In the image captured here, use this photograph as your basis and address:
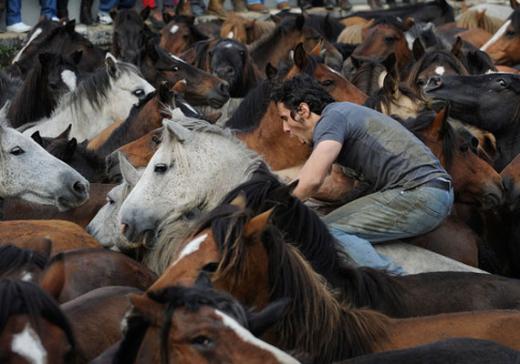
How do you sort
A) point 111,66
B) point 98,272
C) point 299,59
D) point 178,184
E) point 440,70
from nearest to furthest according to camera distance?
point 98,272 → point 178,184 → point 299,59 → point 111,66 → point 440,70

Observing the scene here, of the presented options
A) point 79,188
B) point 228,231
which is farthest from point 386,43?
point 228,231

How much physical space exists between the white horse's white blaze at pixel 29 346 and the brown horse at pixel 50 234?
2.35m

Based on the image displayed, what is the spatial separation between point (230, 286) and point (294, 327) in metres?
0.31

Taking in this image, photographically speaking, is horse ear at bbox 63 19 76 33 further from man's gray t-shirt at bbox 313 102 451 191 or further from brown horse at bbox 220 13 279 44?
man's gray t-shirt at bbox 313 102 451 191

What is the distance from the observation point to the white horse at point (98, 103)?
966 centimetres

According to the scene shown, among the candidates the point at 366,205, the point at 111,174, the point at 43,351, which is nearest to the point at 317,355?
the point at 43,351

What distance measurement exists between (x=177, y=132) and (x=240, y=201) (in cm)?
130

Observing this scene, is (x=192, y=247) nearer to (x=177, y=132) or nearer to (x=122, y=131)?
(x=177, y=132)

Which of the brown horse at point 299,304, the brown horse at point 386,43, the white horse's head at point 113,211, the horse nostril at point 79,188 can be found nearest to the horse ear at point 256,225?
the brown horse at point 299,304

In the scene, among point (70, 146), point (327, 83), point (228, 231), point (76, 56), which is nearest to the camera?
point (228, 231)

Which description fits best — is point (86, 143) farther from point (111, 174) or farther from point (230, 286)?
point (230, 286)

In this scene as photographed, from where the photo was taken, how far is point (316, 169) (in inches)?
233

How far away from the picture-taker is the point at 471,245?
6918 millimetres

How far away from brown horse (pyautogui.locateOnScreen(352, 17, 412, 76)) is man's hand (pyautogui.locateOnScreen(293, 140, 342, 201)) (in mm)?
6402
